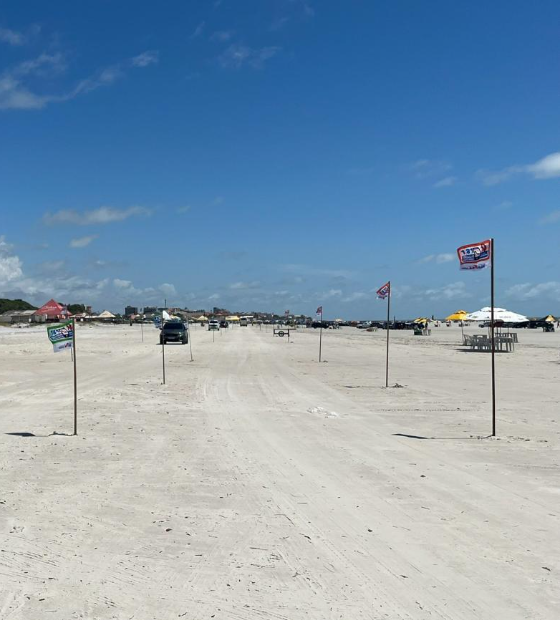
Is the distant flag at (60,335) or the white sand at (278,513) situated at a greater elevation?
the distant flag at (60,335)

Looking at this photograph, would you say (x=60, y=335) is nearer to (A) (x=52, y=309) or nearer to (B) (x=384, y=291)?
(A) (x=52, y=309)

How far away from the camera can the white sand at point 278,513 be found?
435 centimetres

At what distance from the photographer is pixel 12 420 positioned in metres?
12.0

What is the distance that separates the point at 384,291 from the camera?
66.8 ft

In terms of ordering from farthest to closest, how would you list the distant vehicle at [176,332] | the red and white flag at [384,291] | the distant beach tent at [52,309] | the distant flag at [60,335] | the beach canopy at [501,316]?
the distant vehicle at [176,332], the beach canopy at [501,316], the red and white flag at [384,291], the distant beach tent at [52,309], the distant flag at [60,335]

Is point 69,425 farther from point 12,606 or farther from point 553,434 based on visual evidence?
point 553,434

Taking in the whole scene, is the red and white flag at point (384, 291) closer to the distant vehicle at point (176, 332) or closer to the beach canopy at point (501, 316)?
the beach canopy at point (501, 316)

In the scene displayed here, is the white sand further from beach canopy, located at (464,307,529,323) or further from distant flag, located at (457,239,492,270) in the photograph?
beach canopy, located at (464,307,529,323)

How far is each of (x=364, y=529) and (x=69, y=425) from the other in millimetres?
7346

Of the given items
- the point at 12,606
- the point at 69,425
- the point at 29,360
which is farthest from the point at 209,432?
the point at 29,360

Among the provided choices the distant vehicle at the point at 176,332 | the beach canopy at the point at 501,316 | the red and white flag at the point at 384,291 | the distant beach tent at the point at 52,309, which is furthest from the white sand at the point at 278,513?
the distant vehicle at the point at 176,332

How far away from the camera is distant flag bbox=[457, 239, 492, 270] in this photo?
11.0m

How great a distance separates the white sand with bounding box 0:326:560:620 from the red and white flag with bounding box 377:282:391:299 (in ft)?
21.6

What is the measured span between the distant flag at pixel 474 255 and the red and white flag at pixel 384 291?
8299 millimetres
